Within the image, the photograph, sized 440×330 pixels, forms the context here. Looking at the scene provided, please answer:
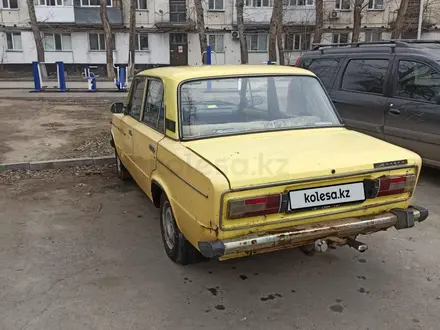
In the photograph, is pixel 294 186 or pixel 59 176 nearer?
pixel 294 186

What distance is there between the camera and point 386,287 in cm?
325

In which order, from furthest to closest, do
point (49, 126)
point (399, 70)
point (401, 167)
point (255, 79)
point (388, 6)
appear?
point (388, 6) → point (49, 126) → point (399, 70) → point (255, 79) → point (401, 167)

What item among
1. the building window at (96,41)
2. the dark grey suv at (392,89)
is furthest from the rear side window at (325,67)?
the building window at (96,41)

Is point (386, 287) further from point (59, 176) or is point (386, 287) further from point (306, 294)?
point (59, 176)

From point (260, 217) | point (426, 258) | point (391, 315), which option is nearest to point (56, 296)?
point (260, 217)

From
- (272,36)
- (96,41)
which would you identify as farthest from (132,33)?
(272,36)

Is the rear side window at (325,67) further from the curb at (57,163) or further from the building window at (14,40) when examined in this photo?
the building window at (14,40)

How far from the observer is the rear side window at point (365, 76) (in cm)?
638

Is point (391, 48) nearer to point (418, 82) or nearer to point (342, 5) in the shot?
point (418, 82)

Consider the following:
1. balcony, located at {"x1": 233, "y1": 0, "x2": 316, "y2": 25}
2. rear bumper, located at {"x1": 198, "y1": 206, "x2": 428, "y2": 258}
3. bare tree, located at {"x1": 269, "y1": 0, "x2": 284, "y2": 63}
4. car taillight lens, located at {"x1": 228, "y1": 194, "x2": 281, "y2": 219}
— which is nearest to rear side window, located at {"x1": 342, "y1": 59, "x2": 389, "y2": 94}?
rear bumper, located at {"x1": 198, "y1": 206, "x2": 428, "y2": 258}

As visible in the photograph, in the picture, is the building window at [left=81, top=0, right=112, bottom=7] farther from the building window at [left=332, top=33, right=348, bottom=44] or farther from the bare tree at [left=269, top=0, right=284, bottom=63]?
the building window at [left=332, top=33, right=348, bottom=44]

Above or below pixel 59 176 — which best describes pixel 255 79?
above

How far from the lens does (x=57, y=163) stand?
665cm

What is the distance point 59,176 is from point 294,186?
4.53 metres
